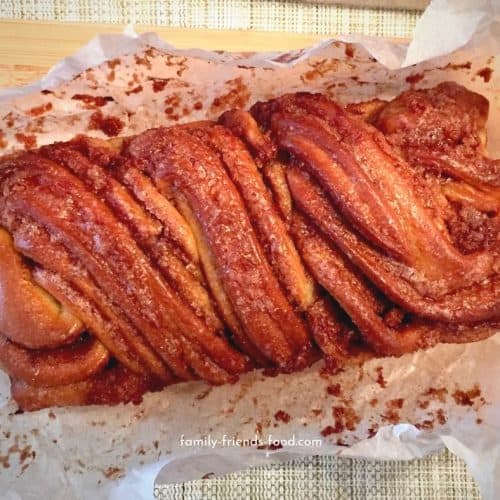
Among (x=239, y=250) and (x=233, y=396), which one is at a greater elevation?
(x=239, y=250)

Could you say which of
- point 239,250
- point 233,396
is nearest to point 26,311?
point 239,250

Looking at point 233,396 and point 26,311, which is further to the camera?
point 233,396

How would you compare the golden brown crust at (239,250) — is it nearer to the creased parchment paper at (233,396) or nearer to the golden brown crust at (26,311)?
the golden brown crust at (26,311)

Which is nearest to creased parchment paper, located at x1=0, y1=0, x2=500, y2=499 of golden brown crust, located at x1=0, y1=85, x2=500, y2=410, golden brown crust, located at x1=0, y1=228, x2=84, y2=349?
golden brown crust, located at x1=0, y1=85, x2=500, y2=410

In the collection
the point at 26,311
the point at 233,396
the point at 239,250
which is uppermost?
the point at 239,250

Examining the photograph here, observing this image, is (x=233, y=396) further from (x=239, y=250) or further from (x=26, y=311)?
(x=26, y=311)


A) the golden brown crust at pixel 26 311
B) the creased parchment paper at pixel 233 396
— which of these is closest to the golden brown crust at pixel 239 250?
the golden brown crust at pixel 26 311

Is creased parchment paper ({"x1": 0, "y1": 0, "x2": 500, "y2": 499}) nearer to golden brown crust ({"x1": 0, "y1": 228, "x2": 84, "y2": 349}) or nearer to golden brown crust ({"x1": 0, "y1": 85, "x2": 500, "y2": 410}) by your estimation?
golden brown crust ({"x1": 0, "y1": 85, "x2": 500, "y2": 410})

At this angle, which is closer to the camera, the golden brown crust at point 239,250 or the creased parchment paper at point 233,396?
the golden brown crust at point 239,250

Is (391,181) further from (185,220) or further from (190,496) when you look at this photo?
(190,496)
